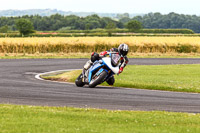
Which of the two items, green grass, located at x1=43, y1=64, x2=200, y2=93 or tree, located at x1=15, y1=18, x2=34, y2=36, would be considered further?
tree, located at x1=15, y1=18, x2=34, y2=36

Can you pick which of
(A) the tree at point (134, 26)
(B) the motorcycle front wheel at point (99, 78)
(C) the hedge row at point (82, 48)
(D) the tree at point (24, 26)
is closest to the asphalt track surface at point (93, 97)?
(B) the motorcycle front wheel at point (99, 78)

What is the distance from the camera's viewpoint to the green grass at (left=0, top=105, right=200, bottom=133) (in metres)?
9.24

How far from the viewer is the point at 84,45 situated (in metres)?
43.8

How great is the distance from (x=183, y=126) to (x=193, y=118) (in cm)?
130

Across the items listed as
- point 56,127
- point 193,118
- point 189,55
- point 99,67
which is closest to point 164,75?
point 99,67

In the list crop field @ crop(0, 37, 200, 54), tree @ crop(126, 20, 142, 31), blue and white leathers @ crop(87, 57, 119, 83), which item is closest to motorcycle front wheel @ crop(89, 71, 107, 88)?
blue and white leathers @ crop(87, 57, 119, 83)

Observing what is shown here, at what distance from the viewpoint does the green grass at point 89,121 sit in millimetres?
9242

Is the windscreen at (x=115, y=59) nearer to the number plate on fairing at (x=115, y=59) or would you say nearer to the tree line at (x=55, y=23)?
the number plate on fairing at (x=115, y=59)

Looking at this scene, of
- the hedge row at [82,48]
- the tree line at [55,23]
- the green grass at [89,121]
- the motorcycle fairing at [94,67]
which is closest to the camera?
the green grass at [89,121]

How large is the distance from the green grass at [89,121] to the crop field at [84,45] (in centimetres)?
3015

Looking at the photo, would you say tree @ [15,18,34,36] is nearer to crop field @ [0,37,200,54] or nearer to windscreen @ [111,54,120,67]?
crop field @ [0,37,200,54]

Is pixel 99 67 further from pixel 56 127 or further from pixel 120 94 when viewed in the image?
pixel 56 127

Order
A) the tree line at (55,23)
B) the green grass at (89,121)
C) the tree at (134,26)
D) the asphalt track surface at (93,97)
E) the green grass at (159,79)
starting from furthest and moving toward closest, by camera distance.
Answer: the tree line at (55,23), the tree at (134,26), the green grass at (159,79), the asphalt track surface at (93,97), the green grass at (89,121)

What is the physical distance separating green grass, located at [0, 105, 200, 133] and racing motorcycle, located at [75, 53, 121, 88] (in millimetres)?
5098
